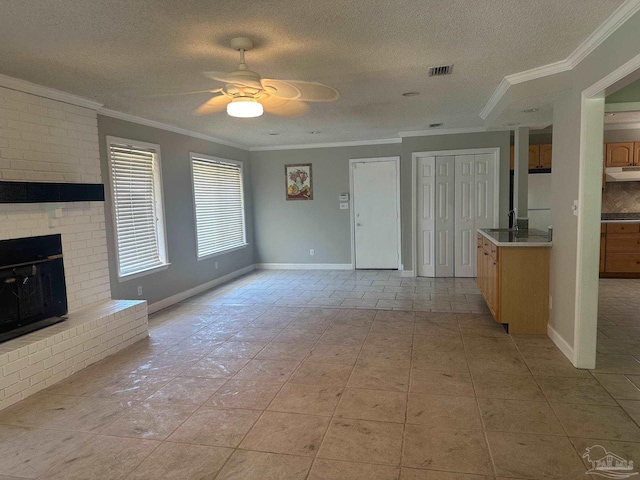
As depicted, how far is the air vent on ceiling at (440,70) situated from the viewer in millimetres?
3238

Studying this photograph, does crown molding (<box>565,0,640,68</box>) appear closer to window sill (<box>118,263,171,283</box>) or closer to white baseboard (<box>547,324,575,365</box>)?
white baseboard (<box>547,324,575,365</box>)

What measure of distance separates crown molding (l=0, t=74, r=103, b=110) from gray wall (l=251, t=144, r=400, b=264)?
3.87 meters

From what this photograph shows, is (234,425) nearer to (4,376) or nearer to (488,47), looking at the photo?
(4,376)

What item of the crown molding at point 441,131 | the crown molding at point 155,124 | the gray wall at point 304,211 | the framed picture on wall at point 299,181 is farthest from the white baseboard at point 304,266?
the crown molding at point 441,131

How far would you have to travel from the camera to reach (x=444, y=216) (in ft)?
21.3

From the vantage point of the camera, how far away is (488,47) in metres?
2.83

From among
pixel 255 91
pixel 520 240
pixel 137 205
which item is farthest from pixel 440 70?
pixel 137 205

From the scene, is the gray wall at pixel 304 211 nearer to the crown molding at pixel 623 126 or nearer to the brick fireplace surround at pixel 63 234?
the crown molding at pixel 623 126

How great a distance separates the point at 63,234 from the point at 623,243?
7.38m

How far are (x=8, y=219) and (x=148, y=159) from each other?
1969mm

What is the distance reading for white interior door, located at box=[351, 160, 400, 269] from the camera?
7.17 metres

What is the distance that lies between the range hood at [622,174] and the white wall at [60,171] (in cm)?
707

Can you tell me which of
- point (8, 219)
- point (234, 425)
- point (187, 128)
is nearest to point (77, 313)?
point (8, 219)

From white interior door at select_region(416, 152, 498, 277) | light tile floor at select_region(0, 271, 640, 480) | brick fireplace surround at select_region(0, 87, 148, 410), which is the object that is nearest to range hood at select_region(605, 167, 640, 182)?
white interior door at select_region(416, 152, 498, 277)
